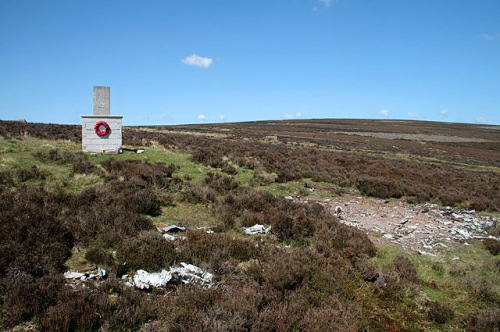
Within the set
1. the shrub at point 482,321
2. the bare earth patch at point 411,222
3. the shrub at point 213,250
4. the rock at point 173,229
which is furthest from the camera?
the bare earth patch at point 411,222

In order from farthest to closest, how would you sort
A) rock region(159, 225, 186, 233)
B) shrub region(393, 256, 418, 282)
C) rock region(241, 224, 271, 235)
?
1. rock region(241, 224, 271, 235)
2. rock region(159, 225, 186, 233)
3. shrub region(393, 256, 418, 282)

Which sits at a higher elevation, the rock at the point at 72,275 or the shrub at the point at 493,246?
the rock at the point at 72,275

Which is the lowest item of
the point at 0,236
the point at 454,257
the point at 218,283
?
the point at 454,257

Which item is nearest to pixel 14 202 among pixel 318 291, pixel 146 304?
pixel 146 304

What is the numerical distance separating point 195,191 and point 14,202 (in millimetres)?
5366

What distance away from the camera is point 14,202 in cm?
724

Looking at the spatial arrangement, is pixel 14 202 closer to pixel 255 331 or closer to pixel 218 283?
pixel 218 283

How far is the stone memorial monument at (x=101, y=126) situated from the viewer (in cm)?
1586

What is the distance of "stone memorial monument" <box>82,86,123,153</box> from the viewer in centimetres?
1586

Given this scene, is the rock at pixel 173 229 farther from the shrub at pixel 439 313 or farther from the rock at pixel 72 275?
the shrub at pixel 439 313

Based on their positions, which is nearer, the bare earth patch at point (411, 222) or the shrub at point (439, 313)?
the shrub at point (439, 313)

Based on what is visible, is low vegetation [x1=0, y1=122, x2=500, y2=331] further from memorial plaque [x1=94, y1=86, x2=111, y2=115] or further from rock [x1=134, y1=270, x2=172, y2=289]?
memorial plaque [x1=94, y1=86, x2=111, y2=115]

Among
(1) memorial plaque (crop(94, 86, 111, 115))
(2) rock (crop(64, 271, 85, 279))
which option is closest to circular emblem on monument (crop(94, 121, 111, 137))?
(1) memorial plaque (crop(94, 86, 111, 115))

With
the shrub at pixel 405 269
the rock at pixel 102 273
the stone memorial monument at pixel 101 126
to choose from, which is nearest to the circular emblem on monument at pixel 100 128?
the stone memorial monument at pixel 101 126
